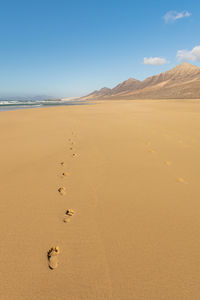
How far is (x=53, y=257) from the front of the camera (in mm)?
1664

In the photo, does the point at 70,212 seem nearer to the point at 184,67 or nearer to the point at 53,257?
the point at 53,257

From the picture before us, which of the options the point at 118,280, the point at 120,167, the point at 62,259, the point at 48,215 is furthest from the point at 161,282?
the point at 120,167

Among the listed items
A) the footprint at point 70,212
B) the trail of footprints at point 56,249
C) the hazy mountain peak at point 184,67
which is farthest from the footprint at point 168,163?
the hazy mountain peak at point 184,67

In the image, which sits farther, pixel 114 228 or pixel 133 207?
pixel 133 207

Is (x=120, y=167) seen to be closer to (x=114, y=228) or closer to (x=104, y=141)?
(x=114, y=228)

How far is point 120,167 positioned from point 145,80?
17981cm

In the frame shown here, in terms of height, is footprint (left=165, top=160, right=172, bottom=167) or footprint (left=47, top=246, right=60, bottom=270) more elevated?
footprint (left=47, top=246, right=60, bottom=270)

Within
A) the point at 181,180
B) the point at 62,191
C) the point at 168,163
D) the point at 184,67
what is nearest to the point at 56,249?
the point at 62,191

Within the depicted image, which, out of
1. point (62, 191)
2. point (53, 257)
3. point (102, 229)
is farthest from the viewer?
point (62, 191)

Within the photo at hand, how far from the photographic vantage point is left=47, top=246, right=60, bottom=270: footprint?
158 cm

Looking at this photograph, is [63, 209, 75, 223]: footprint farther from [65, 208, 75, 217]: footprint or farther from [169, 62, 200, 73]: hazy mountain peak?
[169, 62, 200, 73]: hazy mountain peak

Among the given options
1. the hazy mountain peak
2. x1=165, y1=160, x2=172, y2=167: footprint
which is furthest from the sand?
the hazy mountain peak

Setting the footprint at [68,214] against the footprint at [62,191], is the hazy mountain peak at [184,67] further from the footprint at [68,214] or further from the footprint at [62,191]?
the footprint at [68,214]

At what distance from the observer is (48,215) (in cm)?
230
